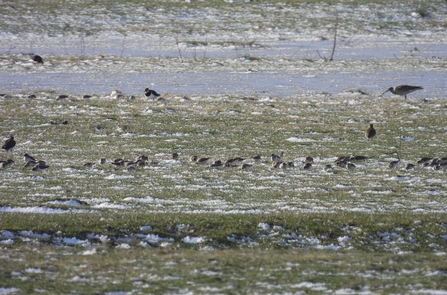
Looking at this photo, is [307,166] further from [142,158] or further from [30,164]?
[30,164]

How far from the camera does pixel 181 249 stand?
37.9 ft

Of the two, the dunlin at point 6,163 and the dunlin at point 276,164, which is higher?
the dunlin at point 276,164

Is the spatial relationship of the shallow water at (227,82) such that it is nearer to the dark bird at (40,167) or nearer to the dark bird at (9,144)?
the dark bird at (9,144)

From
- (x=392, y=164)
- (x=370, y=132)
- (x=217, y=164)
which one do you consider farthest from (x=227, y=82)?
(x=392, y=164)

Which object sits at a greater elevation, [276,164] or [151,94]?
[276,164]

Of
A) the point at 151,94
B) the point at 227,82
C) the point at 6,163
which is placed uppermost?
the point at 6,163

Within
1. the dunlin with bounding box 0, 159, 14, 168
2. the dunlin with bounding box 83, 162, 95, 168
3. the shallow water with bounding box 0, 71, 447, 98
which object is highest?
the dunlin with bounding box 83, 162, 95, 168

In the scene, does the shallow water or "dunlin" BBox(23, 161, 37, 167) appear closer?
"dunlin" BBox(23, 161, 37, 167)

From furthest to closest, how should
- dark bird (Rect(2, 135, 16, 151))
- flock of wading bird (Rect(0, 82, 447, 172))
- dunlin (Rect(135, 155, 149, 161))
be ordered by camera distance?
dark bird (Rect(2, 135, 16, 151)) < dunlin (Rect(135, 155, 149, 161)) < flock of wading bird (Rect(0, 82, 447, 172))

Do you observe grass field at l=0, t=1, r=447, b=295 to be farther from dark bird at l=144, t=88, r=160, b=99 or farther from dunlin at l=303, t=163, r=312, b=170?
dark bird at l=144, t=88, r=160, b=99

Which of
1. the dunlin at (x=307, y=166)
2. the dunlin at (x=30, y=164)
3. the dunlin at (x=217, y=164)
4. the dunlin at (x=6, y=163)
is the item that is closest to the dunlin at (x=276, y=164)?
the dunlin at (x=307, y=166)

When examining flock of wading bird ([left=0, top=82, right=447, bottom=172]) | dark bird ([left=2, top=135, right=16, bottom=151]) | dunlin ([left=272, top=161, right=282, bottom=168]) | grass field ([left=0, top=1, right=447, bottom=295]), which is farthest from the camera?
dark bird ([left=2, top=135, right=16, bottom=151])

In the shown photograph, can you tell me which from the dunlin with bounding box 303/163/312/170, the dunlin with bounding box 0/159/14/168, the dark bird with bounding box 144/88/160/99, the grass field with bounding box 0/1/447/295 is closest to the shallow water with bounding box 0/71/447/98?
the grass field with bounding box 0/1/447/295

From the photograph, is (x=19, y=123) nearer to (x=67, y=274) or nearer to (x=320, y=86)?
(x=320, y=86)
